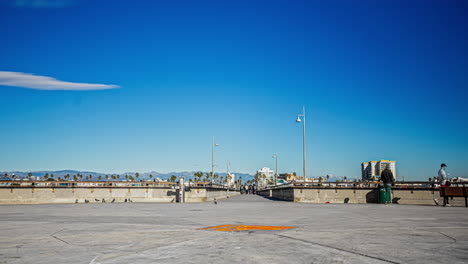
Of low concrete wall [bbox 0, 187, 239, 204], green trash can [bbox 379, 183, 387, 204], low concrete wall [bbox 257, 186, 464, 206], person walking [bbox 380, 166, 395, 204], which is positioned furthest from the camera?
low concrete wall [bbox 0, 187, 239, 204]

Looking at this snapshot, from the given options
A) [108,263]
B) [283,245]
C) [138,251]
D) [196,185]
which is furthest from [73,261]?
[196,185]

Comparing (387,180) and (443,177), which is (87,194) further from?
(443,177)

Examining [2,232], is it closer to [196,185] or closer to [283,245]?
[283,245]

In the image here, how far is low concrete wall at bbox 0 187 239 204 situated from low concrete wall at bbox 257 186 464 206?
8.05 metres

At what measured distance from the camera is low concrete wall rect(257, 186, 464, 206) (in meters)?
24.0

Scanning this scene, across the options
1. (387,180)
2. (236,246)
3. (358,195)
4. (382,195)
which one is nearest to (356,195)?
(358,195)

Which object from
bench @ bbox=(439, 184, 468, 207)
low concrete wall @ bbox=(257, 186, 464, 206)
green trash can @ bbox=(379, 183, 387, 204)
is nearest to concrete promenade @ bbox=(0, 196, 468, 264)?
bench @ bbox=(439, 184, 468, 207)

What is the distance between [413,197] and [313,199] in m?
6.37

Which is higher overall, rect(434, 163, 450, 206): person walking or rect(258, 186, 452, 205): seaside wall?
rect(434, 163, 450, 206): person walking

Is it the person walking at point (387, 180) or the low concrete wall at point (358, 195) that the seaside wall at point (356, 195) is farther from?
the person walking at point (387, 180)

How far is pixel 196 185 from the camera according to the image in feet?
101

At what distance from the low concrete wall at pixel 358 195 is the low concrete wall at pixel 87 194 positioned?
805 cm

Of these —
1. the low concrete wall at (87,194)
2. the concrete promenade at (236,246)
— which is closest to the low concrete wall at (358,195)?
the low concrete wall at (87,194)

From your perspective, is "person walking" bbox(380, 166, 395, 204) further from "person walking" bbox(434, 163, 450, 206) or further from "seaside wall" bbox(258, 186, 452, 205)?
"person walking" bbox(434, 163, 450, 206)
